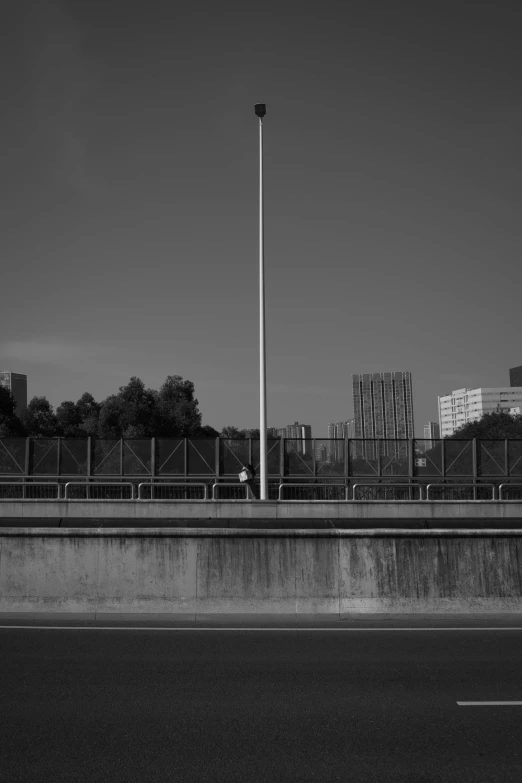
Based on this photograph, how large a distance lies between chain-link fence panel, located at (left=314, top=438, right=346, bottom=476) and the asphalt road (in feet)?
71.9

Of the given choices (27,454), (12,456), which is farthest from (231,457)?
(12,456)

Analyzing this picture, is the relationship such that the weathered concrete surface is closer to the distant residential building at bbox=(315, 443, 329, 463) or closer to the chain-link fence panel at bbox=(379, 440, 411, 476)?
the chain-link fence panel at bbox=(379, 440, 411, 476)

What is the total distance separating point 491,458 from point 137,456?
15343 millimetres

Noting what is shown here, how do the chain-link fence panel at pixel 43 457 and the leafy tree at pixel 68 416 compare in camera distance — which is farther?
the leafy tree at pixel 68 416

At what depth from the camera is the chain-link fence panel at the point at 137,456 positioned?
31906 millimetres

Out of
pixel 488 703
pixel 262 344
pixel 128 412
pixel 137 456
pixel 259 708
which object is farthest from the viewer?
pixel 128 412

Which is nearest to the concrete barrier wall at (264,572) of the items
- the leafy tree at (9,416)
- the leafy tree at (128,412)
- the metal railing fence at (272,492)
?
the metal railing fence at (272,492)

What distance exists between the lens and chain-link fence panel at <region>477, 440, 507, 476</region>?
104 feet

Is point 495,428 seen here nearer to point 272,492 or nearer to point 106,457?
point 272,492

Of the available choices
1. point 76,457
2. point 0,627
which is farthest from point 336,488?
point 0,627

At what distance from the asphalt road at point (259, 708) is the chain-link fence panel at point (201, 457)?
21940 mm

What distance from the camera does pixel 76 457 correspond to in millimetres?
32250

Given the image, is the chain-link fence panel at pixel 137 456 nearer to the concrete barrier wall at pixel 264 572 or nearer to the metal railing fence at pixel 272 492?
the metal railing fence at pixel 272 492

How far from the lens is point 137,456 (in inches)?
1265
